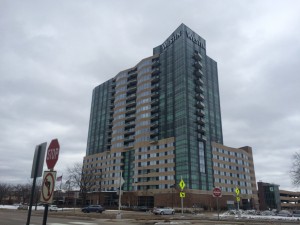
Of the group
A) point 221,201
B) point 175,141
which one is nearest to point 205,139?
point 175,141

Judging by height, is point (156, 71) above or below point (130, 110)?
above

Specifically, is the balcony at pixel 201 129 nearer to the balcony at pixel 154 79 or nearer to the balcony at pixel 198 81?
the balcony at pixel 198 81

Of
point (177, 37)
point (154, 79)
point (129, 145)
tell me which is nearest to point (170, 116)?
point (154, 79)

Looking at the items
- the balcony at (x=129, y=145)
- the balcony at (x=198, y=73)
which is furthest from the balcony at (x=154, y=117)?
the balcony at (x=198, y=73)

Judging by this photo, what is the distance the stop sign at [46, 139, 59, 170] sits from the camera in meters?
7.68

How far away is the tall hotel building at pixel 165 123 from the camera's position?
102m

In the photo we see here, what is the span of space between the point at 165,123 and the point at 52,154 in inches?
4092

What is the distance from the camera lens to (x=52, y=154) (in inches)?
308

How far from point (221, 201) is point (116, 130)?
53.5m

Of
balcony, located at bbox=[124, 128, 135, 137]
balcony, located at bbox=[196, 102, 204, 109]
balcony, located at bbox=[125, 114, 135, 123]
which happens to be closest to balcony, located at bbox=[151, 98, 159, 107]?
balcony, located at bbox=[125, 114, 135, 123]

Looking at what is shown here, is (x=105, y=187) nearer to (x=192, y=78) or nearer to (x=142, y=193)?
(x=142, y=193)

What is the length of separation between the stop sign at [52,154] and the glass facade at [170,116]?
91.1m

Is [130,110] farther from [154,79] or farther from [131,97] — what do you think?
[154,79]

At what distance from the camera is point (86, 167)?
145 metres
